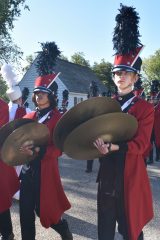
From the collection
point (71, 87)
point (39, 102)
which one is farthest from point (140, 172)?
point (71, 87)

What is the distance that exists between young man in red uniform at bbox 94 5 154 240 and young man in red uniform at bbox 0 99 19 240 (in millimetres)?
1227

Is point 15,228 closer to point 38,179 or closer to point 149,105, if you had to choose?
point 38,179

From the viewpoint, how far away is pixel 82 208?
5941mm

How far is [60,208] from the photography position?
161 inches

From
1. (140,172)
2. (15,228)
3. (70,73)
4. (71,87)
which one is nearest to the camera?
(140,172)

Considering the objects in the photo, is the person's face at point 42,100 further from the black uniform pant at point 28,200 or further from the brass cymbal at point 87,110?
the brass cymbal at point 87,110

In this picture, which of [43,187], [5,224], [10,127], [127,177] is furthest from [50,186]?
[127,177]

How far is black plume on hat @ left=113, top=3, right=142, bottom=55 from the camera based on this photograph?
3.68 metres

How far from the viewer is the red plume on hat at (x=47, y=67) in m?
4.19

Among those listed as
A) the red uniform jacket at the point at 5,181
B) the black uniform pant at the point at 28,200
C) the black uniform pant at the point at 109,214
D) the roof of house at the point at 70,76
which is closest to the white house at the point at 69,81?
the roof of house at the point at 70,76

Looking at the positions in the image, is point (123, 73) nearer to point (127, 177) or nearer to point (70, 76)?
point (127, 177)

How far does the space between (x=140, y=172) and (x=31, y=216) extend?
1.32m

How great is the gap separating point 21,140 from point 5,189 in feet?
3.18

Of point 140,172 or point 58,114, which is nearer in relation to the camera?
point 140,172
